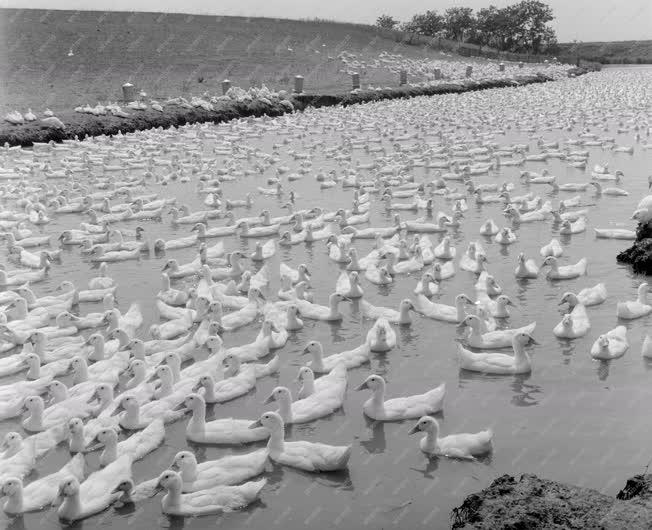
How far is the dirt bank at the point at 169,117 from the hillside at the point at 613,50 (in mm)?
74780

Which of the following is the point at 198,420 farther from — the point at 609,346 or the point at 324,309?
the point at 609,346

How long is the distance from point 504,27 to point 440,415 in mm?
108626

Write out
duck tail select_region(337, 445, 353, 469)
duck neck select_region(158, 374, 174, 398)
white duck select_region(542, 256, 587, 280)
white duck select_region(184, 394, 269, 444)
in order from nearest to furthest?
duck tail select_region(337, 445, 353, 469) < white duck select_region(184, 394, 269, 444) < duck neck select_region(158, 374, 174, 398) < white duck select_region(542, 256, 587, 280)

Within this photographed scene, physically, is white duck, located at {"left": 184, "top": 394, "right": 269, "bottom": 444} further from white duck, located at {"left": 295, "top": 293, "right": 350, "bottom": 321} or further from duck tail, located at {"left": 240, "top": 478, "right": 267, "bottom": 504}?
white duck, located at {"left": 295, "top": 293, "right": 350, "bottom": 321}

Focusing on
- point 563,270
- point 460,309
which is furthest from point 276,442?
point 563,270

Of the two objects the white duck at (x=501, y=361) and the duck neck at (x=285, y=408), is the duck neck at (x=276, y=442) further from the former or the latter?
the white duck at (x=501, y=361)

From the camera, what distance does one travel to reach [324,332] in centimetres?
1157

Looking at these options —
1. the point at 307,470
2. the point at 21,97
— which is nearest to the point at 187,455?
the point at 307,470

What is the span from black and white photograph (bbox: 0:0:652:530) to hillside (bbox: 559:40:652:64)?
9395 centimetres

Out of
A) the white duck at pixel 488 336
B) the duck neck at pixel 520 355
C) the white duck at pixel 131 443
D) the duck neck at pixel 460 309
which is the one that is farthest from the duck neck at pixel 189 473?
the duck neck at pixel 460 309

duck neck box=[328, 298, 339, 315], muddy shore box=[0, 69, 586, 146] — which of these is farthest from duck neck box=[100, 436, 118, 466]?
muddy shore box=[0, 69, 586, 146]

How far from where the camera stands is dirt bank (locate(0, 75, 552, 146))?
2928cm

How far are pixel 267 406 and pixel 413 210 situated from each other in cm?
1036

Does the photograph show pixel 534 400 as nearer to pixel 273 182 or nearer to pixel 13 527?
pixel 13 527
